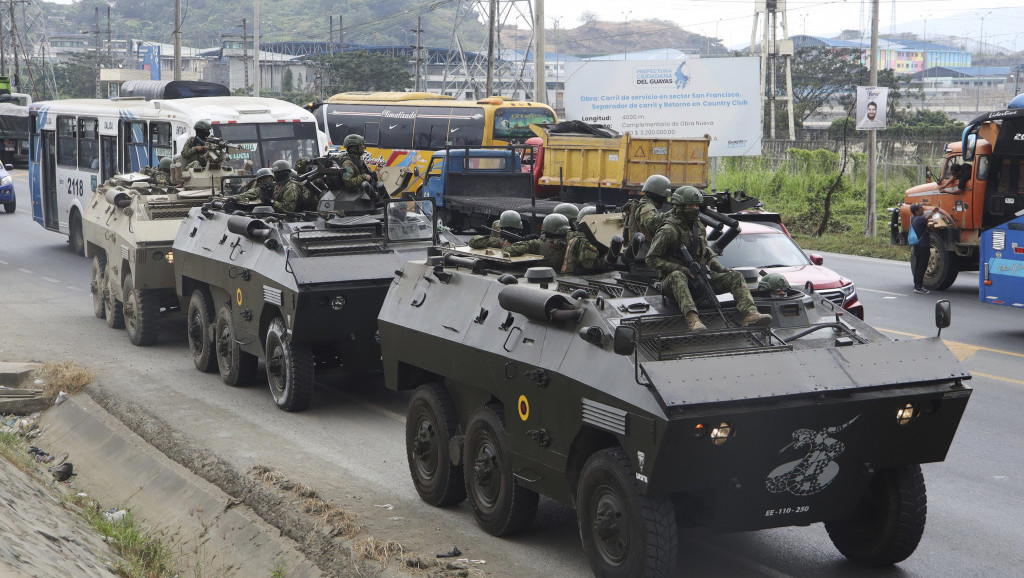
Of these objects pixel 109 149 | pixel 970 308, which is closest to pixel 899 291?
pixel 970 308

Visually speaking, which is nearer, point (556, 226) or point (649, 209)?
point (649, 209)

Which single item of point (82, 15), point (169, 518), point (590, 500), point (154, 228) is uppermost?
point (82, 15)

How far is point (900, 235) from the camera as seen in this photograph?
21016 millimetres

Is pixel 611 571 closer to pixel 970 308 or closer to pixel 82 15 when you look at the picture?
pixel 970 308

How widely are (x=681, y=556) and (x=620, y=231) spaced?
2241mm

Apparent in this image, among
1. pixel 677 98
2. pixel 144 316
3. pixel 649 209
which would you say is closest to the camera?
pixel 649 209

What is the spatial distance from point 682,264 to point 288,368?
4832mm

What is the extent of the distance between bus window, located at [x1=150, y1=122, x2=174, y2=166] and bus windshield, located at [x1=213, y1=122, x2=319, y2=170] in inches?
47.9

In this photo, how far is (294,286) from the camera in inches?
405

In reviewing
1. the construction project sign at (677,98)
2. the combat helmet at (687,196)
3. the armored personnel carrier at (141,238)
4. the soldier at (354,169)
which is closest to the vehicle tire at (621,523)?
the combat helmet at (687,196)

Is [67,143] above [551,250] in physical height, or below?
above

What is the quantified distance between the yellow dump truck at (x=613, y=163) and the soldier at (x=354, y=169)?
32.2 ft

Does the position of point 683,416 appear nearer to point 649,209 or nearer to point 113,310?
point 649,209

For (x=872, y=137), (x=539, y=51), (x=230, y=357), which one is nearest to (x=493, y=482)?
(x=230, y=357)
